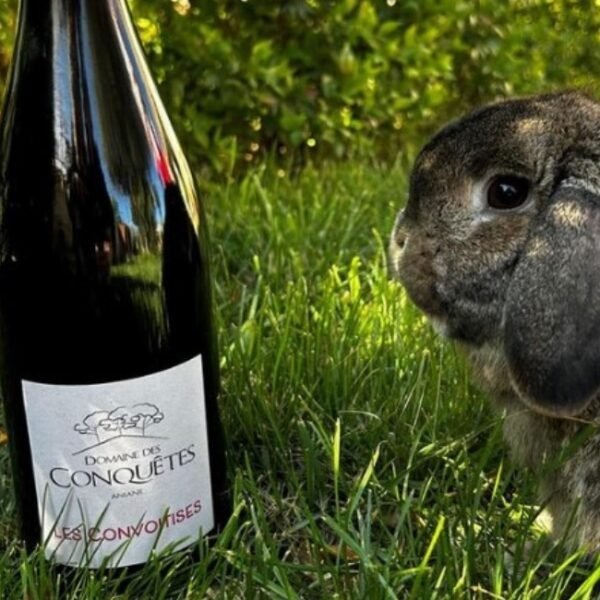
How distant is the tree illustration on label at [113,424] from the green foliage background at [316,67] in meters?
2.01

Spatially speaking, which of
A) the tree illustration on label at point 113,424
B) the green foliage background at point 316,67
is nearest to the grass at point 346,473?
the tree illustration on label at point 113,424

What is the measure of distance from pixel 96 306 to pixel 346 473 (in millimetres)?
553

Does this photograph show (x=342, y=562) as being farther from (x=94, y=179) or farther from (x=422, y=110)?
(x=422, y=110)

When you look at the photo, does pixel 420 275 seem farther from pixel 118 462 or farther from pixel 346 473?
pixel 118 462

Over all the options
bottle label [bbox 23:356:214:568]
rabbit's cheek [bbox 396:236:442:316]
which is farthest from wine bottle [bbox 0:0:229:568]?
rabbit's cheek [bbox 396:236:442:316]

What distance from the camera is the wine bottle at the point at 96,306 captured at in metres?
1.46

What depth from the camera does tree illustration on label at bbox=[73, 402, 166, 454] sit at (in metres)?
1.42

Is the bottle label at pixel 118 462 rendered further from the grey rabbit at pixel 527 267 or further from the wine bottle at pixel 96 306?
the grey rabbit at pixel 527 267

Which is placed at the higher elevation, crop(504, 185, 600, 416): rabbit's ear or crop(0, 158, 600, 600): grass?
crop(504, 185, 600, 416): rabbit's ear

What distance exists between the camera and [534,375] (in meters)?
1.41

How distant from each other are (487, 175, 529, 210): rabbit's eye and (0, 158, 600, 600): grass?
386 mm

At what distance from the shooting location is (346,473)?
1.79 meters

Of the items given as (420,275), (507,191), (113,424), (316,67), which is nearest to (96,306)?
(113,424)

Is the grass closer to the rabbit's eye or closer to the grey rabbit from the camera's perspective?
the grey rabbit
